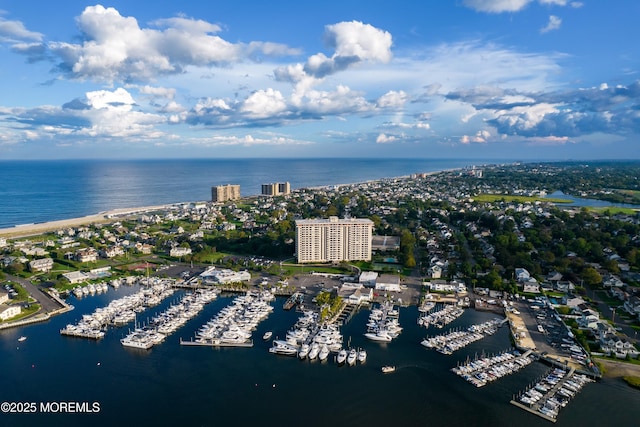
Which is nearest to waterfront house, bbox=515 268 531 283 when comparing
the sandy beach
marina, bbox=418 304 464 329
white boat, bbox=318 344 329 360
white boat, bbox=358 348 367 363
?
marina, bbox=418 304 464 329

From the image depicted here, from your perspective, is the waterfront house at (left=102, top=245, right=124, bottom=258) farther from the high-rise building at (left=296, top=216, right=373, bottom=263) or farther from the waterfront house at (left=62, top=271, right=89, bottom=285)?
the high-rise building at (left=296, top=216, right=373, bottom=263)

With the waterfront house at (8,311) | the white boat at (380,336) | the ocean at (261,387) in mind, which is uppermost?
the waterfront house at (8,311)

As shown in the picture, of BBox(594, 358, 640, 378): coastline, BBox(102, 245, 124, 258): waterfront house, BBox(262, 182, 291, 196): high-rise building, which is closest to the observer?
BBox(594, 358, 640, 378): coastline

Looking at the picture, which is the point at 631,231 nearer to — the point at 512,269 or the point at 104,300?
the point at 512,269

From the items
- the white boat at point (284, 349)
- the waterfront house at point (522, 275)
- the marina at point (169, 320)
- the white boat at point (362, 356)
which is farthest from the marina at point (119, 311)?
the waterfront house at point (522, 275)

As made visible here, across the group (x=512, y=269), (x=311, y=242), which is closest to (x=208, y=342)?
(x=311, y=242)

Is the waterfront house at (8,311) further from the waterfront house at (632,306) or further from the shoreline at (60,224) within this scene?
the waterfront house at (632,306)
